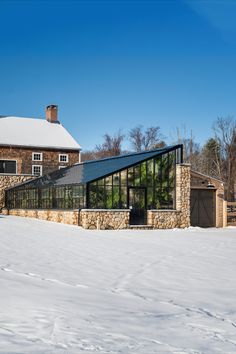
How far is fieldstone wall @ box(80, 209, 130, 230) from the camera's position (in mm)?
21781

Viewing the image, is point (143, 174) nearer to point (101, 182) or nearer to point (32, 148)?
point (101, 182)

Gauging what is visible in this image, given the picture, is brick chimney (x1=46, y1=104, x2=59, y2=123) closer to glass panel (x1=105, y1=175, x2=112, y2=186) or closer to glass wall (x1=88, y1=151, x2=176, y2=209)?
glass wall (x1=88, y1=151, x2=176, y2=209)

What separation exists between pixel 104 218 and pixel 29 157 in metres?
18.6

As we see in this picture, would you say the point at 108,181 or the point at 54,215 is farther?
the point at 54,215

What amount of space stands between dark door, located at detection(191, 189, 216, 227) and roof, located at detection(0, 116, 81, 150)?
16671 millimetres

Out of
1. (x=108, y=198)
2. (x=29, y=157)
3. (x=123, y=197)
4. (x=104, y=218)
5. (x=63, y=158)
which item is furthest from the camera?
(x=63, y=158)

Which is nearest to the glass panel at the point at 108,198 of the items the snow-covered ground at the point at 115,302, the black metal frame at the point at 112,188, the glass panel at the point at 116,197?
the black metal frame at the point at 112,188

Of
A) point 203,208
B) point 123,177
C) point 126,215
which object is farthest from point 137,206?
point 203,208

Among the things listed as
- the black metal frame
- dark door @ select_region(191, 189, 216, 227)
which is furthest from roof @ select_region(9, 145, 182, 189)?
dark door @ select_region(191, 189, 216, 227)

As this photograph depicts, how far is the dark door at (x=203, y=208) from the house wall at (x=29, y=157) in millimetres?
16680

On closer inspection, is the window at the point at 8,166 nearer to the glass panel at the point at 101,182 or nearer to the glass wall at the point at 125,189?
the glass wall at the point at 125,189

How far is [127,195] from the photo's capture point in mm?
22938

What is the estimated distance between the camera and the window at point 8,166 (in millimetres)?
37219

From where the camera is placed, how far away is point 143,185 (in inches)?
918
